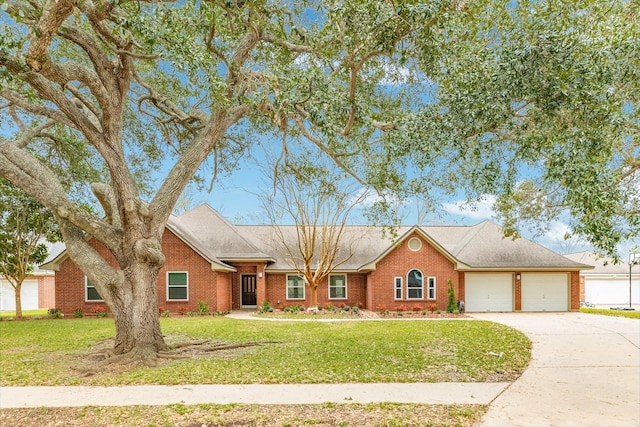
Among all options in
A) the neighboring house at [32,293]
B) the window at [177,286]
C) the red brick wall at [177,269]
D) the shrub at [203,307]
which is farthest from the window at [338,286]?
the neighboring house at [32,293]

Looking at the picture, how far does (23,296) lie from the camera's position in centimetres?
2962

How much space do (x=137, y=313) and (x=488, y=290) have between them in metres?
18.1

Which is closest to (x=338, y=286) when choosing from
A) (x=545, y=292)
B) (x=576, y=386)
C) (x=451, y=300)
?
(x=451, y=300)

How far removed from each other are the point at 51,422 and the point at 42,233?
17.6 meters

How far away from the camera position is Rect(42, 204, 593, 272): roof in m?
21.2

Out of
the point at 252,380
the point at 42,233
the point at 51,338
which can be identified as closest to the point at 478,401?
the point at 252,380

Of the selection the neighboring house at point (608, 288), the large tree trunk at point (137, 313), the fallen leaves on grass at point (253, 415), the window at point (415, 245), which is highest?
the window at point (415, 245)

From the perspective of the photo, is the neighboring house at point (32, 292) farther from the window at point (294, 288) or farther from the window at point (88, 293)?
the window at point (294, 288)

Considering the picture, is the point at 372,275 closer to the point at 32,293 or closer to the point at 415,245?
the point at 415,245

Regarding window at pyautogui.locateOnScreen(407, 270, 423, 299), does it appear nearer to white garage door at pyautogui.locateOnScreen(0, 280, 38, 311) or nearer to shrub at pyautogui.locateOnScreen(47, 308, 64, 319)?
shrub at pyautogui.locateOnScreen(47, 308, 64, 319)

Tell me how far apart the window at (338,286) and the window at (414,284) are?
341cm

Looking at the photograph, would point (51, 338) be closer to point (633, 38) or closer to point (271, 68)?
point (271, 68)

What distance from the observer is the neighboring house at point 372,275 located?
66.0 ft

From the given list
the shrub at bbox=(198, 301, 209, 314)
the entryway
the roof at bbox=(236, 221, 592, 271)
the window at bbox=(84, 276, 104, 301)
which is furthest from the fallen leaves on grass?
the entryway
